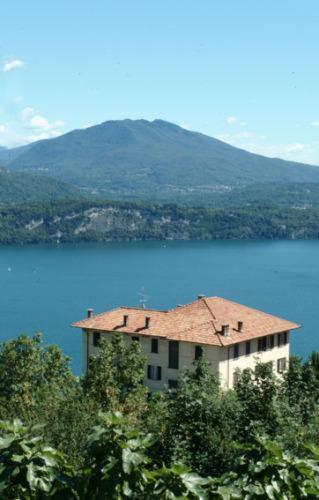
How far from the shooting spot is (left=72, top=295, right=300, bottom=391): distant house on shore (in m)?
41.1

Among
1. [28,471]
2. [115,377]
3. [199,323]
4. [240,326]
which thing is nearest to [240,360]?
[240,326]

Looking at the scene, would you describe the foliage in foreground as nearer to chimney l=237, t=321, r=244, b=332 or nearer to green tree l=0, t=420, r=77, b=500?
green tree l=0, t=420, r=77, b=500

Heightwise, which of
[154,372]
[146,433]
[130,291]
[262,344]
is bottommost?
[130,291]

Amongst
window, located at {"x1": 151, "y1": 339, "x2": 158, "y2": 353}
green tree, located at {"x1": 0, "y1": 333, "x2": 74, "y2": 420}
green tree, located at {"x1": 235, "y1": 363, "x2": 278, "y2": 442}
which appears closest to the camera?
green tree, located at {"x1": 235, "y1": 363, "x2": 278, "y2": 442}

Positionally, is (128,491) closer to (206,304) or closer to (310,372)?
(310,372)

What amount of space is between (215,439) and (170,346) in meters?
22.2

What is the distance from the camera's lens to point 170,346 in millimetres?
42250

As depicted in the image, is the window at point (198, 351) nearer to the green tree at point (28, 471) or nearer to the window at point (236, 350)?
the window at point (236, 350)

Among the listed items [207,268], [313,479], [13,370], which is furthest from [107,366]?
[207,268]

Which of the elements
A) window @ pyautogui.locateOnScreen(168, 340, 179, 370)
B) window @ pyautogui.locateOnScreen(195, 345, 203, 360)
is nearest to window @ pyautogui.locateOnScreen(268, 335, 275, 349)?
window @ pyautogui.locateOnScreen(195, 345, 203, 360)

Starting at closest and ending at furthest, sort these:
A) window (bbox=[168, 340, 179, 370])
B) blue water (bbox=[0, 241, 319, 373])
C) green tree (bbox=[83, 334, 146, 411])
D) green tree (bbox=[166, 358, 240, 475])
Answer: green tree (bbox=[166, 358, 240, 475])
green tree (bbox=[83, 334, 146, 411])
window (bbox=[168, 340, 179, 370])
blue water (bbox=[0, 241, 319, 373])

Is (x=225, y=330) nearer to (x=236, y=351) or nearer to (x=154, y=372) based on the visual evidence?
(x=236, y=351)

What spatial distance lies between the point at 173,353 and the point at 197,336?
5.51 ft

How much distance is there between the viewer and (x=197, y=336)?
41.5 m
